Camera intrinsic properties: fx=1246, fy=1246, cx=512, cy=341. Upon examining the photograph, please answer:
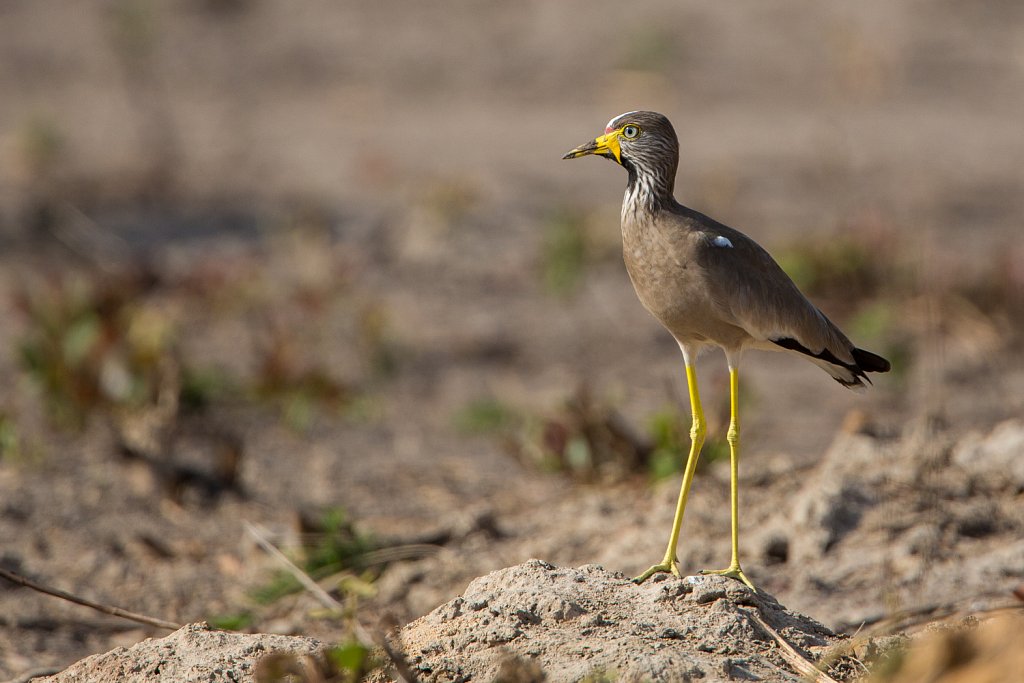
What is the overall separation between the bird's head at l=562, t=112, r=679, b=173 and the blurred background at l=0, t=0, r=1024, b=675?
42.7 inches

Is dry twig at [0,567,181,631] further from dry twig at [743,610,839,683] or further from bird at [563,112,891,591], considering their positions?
dry twig at [743,610,839,683]

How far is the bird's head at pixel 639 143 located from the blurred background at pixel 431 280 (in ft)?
3.56

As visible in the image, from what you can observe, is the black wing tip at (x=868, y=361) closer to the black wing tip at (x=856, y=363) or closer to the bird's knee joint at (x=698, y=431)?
the black wing tip at (x=856, y=363)

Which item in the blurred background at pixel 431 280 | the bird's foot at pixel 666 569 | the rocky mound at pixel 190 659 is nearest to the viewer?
the rocky mound at pixel 190 659

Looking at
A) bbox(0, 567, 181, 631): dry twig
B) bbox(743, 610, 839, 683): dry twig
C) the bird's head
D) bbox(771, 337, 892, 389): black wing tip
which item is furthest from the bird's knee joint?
bbox(0, 567, 181, 631): dry twig

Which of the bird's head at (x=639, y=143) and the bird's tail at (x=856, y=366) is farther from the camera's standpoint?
the bird's tail at (x=856, y=366)

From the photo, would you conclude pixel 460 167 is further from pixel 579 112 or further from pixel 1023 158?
pixel 1023 158

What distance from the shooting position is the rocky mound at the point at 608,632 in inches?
122

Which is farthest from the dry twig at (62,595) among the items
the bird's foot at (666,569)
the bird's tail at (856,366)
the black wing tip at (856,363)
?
the bird's tail at (856,366)

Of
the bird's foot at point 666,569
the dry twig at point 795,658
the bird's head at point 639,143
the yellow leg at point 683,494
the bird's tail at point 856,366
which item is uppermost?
the bird's head at point 639,143

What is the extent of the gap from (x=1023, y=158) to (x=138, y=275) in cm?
902

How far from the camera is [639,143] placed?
3.97 m

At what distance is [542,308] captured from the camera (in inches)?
351

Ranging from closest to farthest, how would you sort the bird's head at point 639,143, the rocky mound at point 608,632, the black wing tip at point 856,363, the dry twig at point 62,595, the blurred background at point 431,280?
the rocky mound at point 608,632 → the dry twig at point 62,595 → the bird's head at point 639,143 → the black wing tip at point 856,363 → the blurred background at point 431,280
